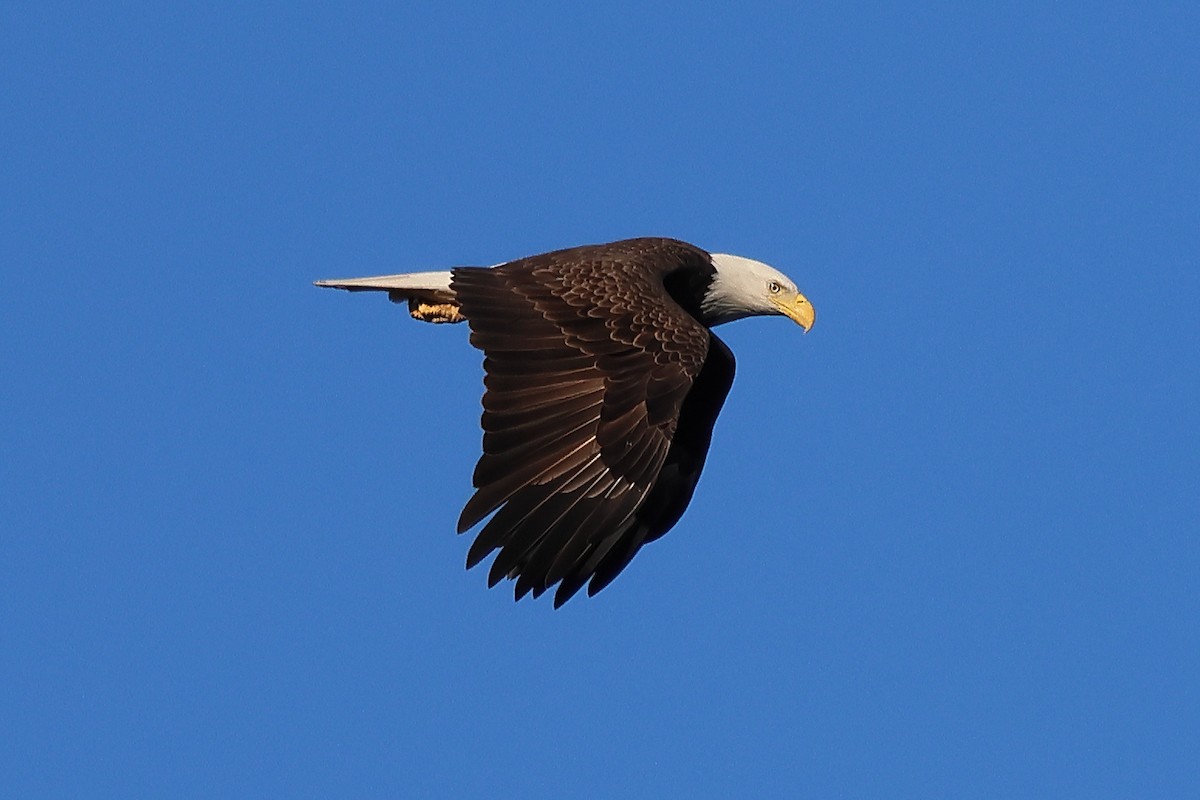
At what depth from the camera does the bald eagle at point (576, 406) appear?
905 centimetres

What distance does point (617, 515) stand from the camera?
9141mm

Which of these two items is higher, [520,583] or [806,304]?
[806,304]

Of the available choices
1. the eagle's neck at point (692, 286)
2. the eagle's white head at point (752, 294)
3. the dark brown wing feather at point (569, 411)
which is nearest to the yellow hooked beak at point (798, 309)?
the eagle's white head at point (752, 294)

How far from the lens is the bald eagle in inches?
356

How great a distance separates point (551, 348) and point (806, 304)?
2798 millimetres

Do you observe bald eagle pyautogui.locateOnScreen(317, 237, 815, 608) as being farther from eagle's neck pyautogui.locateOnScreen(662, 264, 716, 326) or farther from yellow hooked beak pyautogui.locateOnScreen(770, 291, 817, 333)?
yellow hooked beak pyautogui.locateOnScreen(770, 291, 817, 333)

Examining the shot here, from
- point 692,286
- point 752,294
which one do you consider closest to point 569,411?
point 692,286

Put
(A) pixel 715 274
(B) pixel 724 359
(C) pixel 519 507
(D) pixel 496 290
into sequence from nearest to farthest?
(C) pixel 519 507 < (D) pixel 496 290 < (B) pixel 724 359 < (A) pixel 715 274

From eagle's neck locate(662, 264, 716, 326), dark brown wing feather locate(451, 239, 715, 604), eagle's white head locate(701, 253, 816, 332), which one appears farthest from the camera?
eagle's white head locate(701, 253, 816, 332)

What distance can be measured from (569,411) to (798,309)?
3.00 metres

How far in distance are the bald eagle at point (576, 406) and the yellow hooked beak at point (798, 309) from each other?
114 cm

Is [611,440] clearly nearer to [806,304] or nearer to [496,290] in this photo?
[496,290]

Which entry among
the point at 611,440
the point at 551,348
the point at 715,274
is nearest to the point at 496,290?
the point at 551,348

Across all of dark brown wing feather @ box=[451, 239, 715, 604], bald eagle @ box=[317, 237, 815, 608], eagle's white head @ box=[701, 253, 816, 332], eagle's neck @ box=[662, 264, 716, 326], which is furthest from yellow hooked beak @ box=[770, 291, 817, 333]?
dark brown wing feather @ box=[451, 239, 715, 604]
